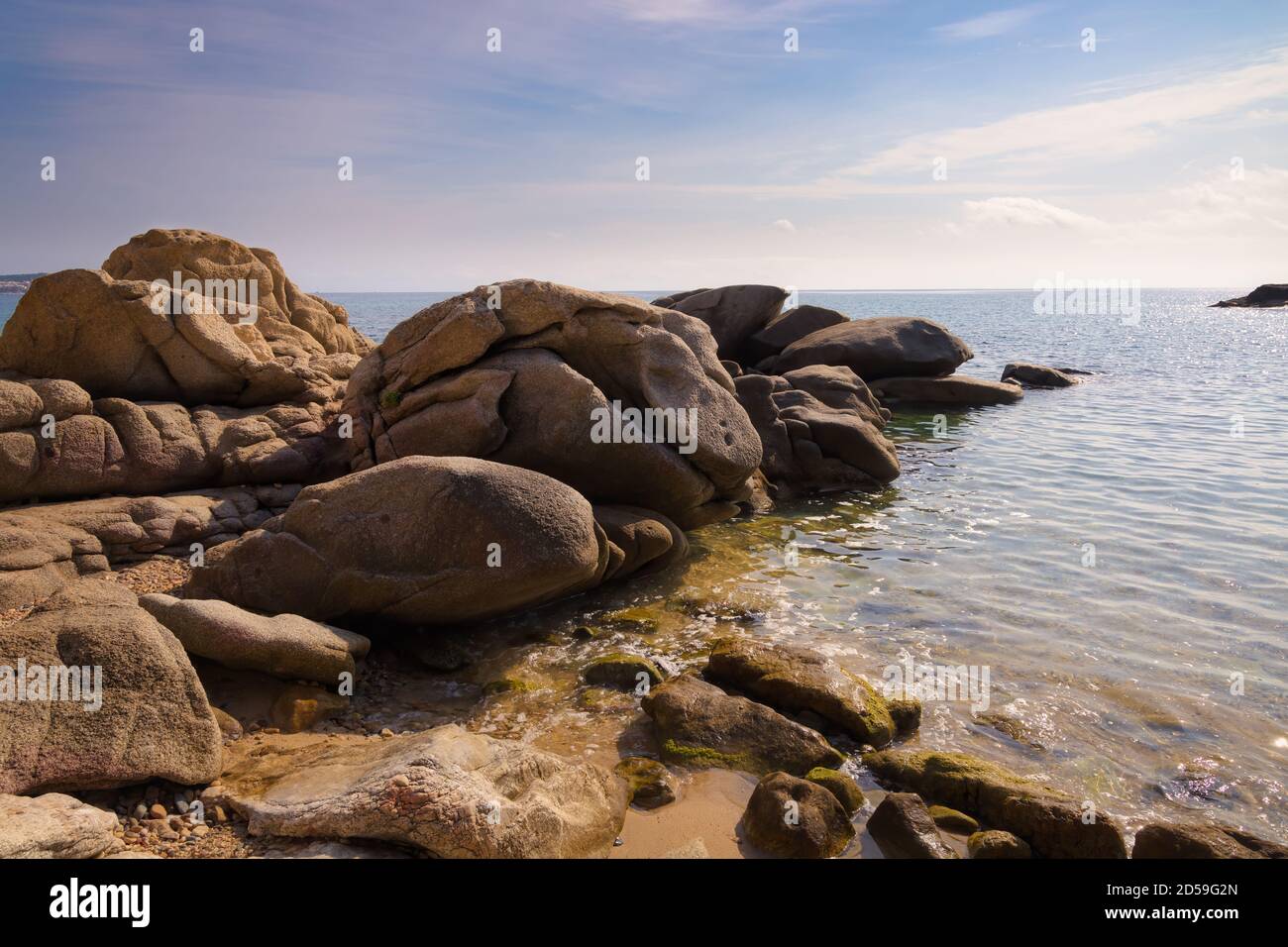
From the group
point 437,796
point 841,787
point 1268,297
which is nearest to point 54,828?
point 437,796

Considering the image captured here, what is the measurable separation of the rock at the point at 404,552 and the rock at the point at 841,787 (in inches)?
159

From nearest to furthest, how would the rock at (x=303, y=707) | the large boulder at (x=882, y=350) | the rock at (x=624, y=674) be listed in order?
1. the rock at (x=303, y=707)
2. the rock at (x=624, y=674)
3. the large boulder at (x=882, y=350)

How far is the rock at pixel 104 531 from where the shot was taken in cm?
→ 925

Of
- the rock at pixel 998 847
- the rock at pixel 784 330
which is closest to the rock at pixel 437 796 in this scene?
the rock at pixel 998 847

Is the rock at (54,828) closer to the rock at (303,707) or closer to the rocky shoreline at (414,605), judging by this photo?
the rocky shoreline at (414,605)

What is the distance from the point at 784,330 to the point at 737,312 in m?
2.06

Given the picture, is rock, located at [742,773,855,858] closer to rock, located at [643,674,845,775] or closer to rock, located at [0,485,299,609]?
rock, located at [643,674,845,775]

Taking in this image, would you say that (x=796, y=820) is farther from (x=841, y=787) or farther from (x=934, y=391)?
(x=934, y=391)

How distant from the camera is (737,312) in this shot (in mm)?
32500

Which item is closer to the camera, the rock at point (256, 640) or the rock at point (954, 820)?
the rock at point (954, 820)

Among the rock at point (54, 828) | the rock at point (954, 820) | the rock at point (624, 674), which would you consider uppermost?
the rock at point (54, 828)

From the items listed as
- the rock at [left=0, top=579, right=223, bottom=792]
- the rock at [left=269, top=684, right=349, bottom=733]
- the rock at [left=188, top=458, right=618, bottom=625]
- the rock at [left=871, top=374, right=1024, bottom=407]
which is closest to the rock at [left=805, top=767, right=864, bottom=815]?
the rock at [left=188, top=458, right=618, bottom=625]

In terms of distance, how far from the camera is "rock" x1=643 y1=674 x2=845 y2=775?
736 centimetres

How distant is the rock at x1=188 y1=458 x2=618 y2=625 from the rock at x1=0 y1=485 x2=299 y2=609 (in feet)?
5.16
